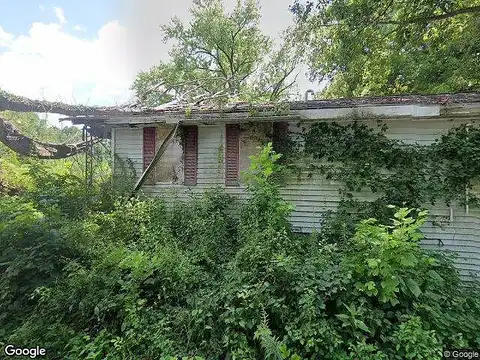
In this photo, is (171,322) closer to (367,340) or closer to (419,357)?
(367,340)

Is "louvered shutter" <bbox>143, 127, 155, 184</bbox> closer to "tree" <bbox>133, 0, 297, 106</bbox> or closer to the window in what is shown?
the window

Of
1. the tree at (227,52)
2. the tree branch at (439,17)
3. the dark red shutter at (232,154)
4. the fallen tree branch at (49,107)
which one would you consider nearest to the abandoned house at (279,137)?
the dark red shutter at (232,154)

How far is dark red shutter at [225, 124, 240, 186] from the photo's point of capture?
725cm

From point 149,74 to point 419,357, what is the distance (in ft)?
81.0

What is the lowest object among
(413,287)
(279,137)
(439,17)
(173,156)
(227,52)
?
(413,287)

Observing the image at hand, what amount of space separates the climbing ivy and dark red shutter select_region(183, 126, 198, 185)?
275 centimetres

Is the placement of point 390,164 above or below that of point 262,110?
below

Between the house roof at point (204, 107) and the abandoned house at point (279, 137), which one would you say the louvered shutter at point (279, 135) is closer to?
the abandoned house at point (279, 137)

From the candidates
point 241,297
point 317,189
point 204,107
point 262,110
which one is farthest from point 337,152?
point 241,297

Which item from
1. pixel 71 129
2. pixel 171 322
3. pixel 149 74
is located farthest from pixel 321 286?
pixel 149 74

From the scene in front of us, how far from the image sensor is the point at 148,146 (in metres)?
7.72

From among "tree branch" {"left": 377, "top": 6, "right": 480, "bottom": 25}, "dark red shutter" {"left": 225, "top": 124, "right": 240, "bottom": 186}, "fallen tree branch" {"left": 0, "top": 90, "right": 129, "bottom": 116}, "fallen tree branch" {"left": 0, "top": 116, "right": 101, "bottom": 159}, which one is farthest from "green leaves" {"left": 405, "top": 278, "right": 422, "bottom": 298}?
"tree branch" {"left": 377, "top": 6, "right": 480, "bottom": 25}

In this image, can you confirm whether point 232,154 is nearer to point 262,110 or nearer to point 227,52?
point 262,110

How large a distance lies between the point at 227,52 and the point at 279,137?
Result: 1641 cm
